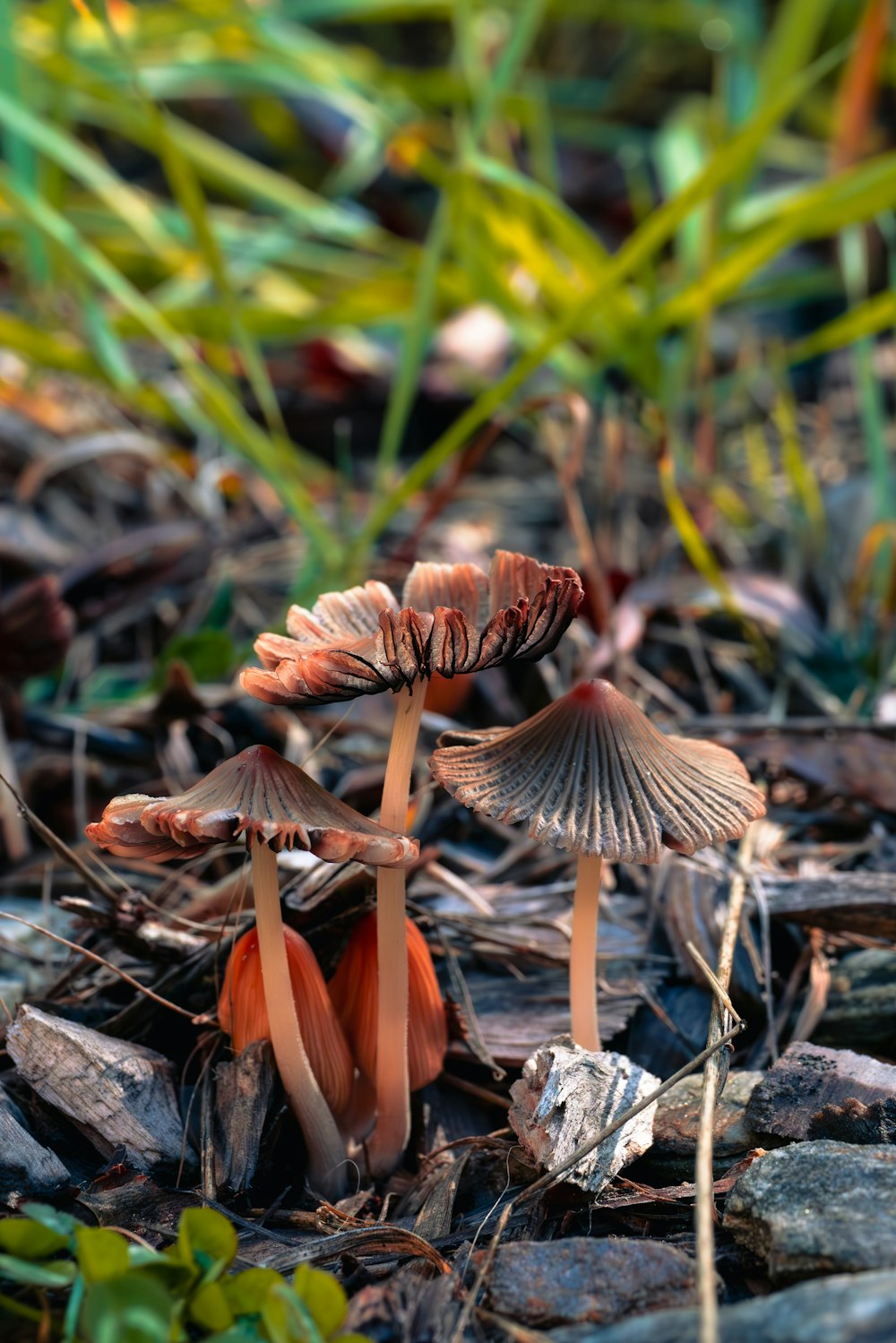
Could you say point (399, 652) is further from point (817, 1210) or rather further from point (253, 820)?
point (817, 1210)

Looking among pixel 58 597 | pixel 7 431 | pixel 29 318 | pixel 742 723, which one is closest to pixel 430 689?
pixel 742 723

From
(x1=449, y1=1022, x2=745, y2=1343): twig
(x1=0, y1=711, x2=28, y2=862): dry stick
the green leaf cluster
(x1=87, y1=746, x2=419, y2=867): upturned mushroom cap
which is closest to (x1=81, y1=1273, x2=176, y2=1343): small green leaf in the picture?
the green leaf cluster

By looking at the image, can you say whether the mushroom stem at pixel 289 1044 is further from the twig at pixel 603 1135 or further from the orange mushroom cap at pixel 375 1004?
the twig at pixel 603 1135

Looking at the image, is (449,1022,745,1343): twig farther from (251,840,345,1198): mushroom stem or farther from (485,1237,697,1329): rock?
(251,840,345,1198): mushroom stem

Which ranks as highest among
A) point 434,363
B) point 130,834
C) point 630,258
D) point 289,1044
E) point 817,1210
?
point 434,363

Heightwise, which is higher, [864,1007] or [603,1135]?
[864,1007]

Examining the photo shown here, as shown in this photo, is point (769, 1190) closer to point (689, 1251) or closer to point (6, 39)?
point (689, 1251)

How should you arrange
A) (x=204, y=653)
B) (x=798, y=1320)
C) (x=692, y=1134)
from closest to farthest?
(x=798, y=1320), (x=692, y=1134), (x=204, y=653)

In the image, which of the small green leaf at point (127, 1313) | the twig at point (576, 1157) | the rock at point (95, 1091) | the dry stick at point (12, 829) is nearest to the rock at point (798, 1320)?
the twig at point (576, 1157)

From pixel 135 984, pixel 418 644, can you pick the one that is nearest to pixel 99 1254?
pixel 135 984
